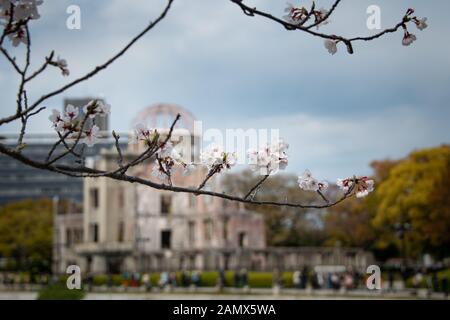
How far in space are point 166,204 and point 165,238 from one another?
289cm

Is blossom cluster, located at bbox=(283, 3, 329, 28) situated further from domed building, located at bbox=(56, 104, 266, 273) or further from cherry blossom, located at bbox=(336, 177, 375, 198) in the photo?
domed building, located at bbox=(56, 104, 266, 273)

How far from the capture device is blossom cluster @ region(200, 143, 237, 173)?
5066mm

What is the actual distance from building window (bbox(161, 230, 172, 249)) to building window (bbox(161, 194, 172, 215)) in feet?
5.36

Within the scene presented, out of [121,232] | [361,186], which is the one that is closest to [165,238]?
[121,232]

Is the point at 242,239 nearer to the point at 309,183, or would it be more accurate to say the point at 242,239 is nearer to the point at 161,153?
the point at 309,183

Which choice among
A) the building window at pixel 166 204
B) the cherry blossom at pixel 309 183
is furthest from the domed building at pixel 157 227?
the cherry blossom at pixel 309 183

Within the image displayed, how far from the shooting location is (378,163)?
54656mm

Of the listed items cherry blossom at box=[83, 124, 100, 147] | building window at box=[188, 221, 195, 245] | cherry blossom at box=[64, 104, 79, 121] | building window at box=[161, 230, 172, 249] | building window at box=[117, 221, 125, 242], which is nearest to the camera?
cherry blossom at box=[64, 104, 79, 121]

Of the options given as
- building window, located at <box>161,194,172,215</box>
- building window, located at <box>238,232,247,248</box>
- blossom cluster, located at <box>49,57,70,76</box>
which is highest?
building window, located at <box>161,194,172,215</box>

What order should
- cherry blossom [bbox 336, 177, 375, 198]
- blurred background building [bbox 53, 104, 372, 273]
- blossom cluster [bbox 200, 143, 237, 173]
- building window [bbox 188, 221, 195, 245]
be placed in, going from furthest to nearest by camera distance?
building window [bbox 188, 221, 195, 245] < blurred background building [bbox 53, 104, 372, 273] < cherry blossom [bbox 336, 177, 375, 198] < blossom cluster [bbox 200, 143, 237, 173]

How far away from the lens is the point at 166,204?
62.6 meters

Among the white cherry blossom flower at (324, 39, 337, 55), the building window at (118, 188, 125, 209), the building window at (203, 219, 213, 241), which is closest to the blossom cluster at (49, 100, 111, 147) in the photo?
the white cherry blossom flower at (324, 39, 337, 55)
